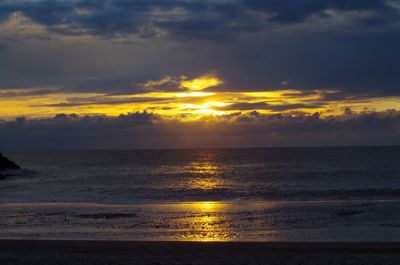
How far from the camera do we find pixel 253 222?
2530 cm

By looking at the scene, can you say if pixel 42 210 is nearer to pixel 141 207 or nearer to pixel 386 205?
pixel 141 207

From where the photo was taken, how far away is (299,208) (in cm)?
3145
